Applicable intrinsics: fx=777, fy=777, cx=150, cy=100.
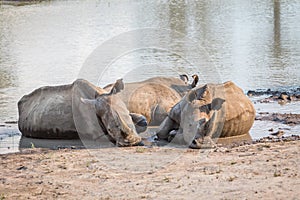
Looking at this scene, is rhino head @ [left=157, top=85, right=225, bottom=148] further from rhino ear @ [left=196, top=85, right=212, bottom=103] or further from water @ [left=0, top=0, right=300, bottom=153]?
water @ [left=0, top=0, right=300, bottom=153]

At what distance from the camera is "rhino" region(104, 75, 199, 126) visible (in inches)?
506

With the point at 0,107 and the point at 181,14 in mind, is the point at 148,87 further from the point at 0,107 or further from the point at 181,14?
the point at 181,14

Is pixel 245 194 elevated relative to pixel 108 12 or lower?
elevated

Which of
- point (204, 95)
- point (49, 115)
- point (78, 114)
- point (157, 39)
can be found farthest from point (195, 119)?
point (157, 39)

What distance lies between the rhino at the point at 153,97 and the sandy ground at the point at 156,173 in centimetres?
215

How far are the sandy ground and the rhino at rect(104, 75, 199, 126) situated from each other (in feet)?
7.05

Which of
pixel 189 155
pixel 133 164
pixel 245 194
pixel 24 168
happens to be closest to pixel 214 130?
pixel 189 155

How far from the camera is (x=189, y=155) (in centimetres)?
1005

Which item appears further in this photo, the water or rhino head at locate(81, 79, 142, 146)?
the water

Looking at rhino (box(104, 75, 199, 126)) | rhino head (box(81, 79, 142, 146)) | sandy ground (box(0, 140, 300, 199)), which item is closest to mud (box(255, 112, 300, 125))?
rhino (box(104, 75, 199, 126))

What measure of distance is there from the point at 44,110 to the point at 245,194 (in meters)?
5.56

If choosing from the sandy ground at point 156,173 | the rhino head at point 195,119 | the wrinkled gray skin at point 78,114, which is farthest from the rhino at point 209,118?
the wrinkled gray skin at point 78,114

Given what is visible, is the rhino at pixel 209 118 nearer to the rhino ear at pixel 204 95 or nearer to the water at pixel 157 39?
the rhino ear at pixel 204 95

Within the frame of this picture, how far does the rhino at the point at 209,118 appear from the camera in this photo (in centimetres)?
1104
